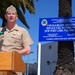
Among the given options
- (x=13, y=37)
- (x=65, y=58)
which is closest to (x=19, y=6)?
(x=65, y=58)

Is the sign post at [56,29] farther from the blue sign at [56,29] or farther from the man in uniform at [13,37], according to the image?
the man in uniform at [13,37]

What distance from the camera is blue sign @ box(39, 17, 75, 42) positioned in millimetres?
11320

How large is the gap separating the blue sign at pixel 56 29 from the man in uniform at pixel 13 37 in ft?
25.7

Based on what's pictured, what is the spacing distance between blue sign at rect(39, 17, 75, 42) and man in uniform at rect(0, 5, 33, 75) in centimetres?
783

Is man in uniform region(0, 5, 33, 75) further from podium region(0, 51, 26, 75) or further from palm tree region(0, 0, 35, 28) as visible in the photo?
palm tree region(0, 0, 35, 28)

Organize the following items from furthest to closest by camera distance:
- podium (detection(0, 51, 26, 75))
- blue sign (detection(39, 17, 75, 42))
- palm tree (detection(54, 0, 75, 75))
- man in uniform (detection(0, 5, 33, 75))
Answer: palm tree (detection(54, 0, 75, 75)) < blue sign (detection(39, 17, 75, 42)) < man in uniform (detection(0, 5, 33, 75)) < podium (detection(0, 51, 26, 75))

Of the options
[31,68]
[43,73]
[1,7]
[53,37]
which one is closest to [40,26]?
[53,37]

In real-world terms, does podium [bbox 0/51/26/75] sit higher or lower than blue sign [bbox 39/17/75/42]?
lower

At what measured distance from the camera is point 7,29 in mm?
3352

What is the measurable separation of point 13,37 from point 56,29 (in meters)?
8.21

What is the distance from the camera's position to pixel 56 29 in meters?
11.4

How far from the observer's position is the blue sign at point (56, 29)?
11.3m

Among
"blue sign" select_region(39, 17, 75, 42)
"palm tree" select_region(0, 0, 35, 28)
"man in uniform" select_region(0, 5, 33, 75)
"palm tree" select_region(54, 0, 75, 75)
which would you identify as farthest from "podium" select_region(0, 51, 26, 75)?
"palm tree" select_region(0, 0, 35, 28)

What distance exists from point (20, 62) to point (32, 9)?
42.0 feet
